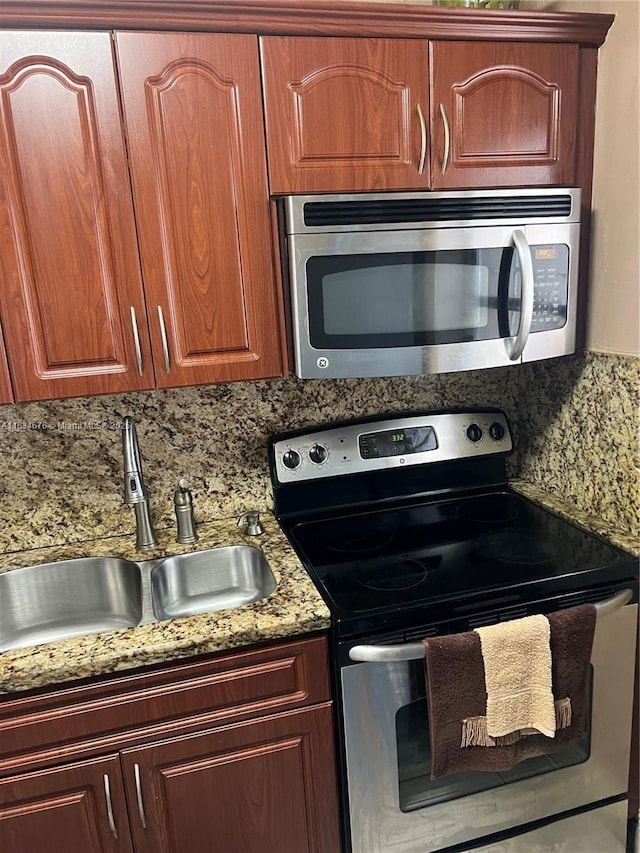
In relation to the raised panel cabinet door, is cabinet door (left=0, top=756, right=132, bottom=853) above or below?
below

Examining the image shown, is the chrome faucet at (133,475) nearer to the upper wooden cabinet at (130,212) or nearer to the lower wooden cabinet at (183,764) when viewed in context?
the upper wooden cabinet at (130,212)

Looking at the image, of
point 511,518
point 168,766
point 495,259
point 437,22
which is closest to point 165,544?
point 168,766

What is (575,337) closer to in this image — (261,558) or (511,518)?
(511,518)

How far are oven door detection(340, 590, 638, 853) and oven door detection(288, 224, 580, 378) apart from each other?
65cm

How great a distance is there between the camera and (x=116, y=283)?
1.33m

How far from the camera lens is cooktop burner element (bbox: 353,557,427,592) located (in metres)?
1.42

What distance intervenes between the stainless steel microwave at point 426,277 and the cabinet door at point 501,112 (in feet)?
0.27

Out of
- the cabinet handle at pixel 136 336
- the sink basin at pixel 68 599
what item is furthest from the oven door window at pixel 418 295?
the sink basin at pixel 68 599

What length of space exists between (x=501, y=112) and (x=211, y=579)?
1405mm

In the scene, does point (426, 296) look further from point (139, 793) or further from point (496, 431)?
point (139, 793)

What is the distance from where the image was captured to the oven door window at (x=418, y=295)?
1.39 meters

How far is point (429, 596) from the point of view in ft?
4.44

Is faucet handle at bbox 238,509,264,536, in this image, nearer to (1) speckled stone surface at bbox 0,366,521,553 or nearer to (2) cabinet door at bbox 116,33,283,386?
(1) speckled stone surface at bbox 0,366,521,553

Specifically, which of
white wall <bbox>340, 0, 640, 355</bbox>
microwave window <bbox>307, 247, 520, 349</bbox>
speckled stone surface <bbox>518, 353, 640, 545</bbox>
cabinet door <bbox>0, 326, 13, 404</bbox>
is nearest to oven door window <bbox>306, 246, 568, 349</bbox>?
microwave window <bbox>307, 247, 520, 349</bbox>
